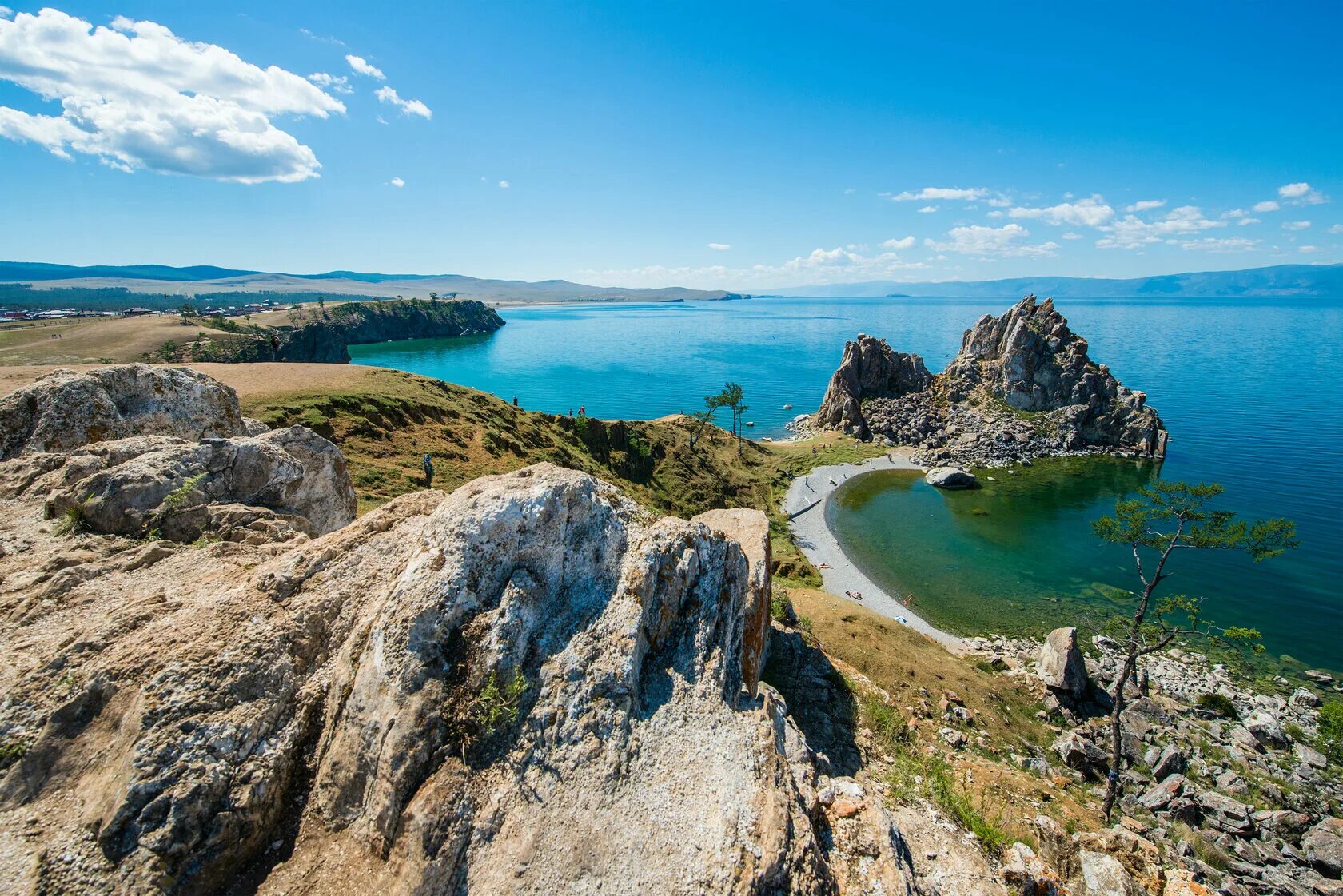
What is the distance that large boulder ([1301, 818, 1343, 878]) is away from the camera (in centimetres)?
2277

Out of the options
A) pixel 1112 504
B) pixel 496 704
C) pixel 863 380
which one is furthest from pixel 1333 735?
pixel 863 380

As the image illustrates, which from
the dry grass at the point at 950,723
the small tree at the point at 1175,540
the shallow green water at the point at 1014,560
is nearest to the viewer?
the dry grass at the point at 950,723

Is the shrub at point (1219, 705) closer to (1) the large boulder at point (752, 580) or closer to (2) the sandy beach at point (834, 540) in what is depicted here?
(2) the sandy beach at point (834, 540)

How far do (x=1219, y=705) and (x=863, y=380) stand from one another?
285ft

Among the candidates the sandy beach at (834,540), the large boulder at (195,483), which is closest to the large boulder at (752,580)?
the large boulder at (195,483)

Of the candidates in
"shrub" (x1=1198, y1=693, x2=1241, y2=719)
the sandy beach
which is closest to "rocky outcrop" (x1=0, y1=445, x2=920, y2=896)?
the sandy beach

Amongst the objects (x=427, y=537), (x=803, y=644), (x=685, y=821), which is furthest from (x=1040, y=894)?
(x=427, y=537)

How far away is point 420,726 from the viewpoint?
900 cm

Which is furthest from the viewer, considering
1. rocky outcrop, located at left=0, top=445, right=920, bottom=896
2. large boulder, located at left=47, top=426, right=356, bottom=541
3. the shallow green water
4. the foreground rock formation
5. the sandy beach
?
the foreground rock formation

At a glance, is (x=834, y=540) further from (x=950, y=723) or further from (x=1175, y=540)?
(x=1175, y=540)

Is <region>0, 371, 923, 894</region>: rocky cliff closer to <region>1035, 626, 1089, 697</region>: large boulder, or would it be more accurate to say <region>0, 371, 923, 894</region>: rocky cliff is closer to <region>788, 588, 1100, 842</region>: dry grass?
<region>788, 588, 1100, 842</region>: dry grass

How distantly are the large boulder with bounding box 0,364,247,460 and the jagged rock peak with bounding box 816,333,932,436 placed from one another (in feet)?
334

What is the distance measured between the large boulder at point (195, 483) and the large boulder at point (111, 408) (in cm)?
288

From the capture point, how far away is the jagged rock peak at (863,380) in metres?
111
